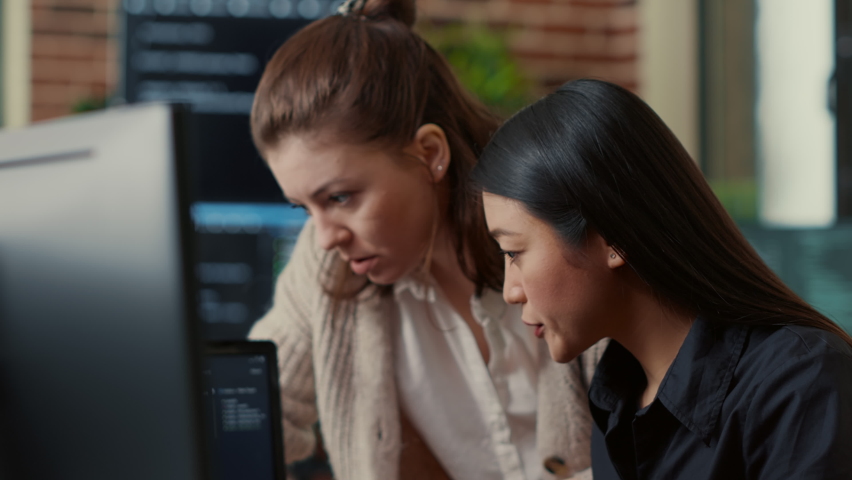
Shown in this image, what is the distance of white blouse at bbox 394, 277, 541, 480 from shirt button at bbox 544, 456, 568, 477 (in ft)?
0.17

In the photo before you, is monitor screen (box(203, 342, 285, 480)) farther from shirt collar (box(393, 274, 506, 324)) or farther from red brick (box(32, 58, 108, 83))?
red brick (box(32, 58, 108, 83))

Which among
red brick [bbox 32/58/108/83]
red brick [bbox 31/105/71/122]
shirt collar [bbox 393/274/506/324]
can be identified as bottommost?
shirt collar [bbox 393/274/506/324]

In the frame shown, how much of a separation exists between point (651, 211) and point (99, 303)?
1.94 feet

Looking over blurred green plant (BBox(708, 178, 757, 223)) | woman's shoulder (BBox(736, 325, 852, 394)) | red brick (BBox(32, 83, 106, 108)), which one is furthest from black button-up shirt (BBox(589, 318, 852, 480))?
red brick (BBox(32, 83, 106, 108))

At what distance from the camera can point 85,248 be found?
1.63ft

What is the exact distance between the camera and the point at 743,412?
0.81 metres

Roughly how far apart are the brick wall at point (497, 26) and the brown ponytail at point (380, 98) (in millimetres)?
1635

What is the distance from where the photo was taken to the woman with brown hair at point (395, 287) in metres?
1.17

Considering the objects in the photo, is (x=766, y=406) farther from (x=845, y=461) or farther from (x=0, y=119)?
(x=0, y=119)

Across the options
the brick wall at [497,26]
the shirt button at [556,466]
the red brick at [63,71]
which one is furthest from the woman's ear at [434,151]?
the red brick at [63,71]

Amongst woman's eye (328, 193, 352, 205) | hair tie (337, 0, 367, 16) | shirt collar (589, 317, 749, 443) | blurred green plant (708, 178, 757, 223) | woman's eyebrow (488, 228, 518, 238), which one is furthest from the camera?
blurred green plant (708, 178, 757, 223)

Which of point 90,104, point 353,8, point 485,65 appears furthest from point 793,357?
point 90,104

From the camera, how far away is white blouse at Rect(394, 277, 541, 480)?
1.31 metres

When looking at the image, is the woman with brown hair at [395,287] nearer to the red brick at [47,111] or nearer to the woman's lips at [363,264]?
the woman's lips at [363,264]
